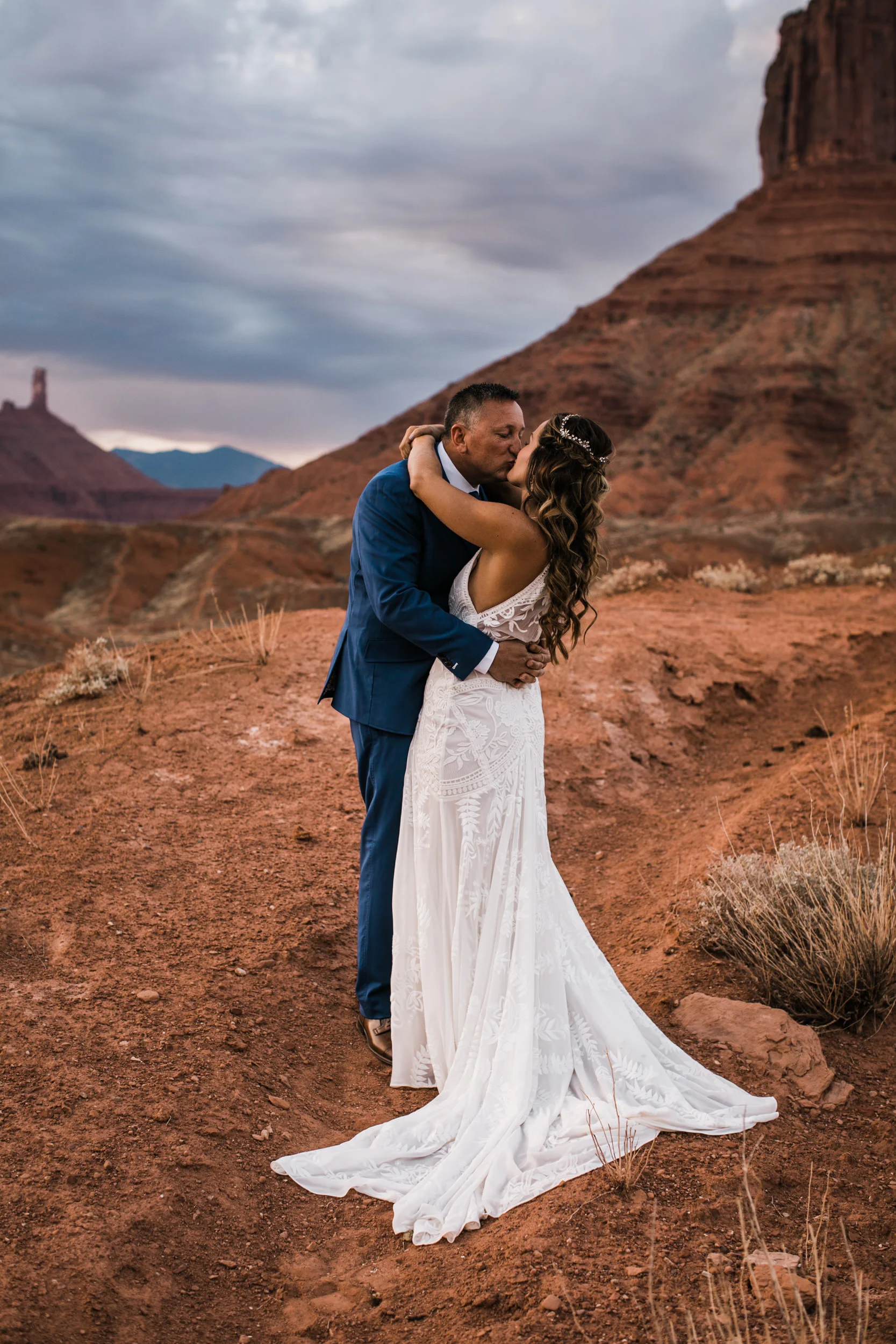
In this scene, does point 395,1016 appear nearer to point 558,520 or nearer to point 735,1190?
point 735,1190

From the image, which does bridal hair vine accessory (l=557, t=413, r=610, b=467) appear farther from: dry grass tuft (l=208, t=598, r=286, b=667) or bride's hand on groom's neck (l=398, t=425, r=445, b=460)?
dry grass tuft (l=208, t=598, r=286, b=667)

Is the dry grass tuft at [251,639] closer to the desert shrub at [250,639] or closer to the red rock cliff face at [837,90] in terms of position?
the desert shrub at [250,639]

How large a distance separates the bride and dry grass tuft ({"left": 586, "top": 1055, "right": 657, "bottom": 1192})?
0.5 inches

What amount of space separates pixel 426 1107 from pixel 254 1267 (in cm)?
70

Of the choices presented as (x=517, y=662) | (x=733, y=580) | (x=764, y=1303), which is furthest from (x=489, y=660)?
(x=733, y=580)

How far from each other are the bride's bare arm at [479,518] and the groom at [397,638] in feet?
0.66

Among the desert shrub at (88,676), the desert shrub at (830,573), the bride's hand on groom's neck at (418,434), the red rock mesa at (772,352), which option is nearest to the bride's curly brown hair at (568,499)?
the bride's hand on groom's neck at (418,434)

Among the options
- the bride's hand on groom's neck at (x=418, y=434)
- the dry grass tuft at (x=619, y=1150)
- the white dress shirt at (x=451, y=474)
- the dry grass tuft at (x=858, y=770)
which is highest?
the bride's hand on groom's neck at (x=418, y=434)

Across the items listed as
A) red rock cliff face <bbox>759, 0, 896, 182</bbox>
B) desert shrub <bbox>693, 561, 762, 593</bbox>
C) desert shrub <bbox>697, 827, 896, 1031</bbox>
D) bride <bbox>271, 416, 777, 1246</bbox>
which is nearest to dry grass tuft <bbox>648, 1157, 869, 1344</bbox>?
bride <bbox>271, 416, 777, 1246</bbox>

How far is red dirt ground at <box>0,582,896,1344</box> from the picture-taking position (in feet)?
7.90

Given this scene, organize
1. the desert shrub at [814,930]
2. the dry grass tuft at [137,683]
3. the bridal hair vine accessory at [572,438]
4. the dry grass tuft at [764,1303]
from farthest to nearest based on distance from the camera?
the dry grass tuft at [137,683] < the desert shrub at [814,930] < the bridal hair vine accessory at [572,438] < the dry grass tuft at [764,1303]

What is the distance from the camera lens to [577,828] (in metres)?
6.19

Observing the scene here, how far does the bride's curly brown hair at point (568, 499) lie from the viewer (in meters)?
2.96

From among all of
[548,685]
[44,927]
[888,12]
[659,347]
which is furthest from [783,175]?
[44,927]
